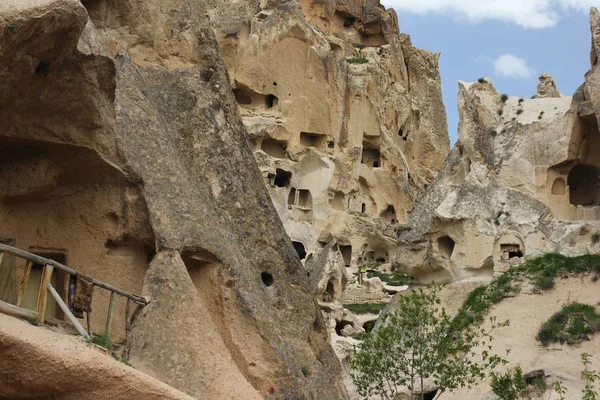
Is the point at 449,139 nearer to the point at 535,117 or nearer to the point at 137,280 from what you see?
the point at 535,117

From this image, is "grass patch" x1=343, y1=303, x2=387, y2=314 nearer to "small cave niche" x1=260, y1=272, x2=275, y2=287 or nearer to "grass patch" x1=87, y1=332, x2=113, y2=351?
"small cave niche" x1=260, y1=272, x2=275, y2=287

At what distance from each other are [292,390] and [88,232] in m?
3.55

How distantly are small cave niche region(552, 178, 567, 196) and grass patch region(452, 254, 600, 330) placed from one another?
3657mm

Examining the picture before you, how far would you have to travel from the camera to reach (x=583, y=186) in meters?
26.9

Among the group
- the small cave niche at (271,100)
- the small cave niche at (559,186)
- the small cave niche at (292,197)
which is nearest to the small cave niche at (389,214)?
the small cave niche at (292,197)

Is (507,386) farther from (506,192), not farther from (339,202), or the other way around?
(339,202)

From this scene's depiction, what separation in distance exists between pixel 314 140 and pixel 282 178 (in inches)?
127

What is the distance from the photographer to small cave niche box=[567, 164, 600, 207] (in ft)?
86.8

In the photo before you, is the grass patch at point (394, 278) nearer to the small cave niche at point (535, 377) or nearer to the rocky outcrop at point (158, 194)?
the small cave niche at point (535, 377)

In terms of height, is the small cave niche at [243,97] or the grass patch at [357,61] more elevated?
the grass patch at [357,61]

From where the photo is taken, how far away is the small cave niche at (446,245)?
78.0 feet

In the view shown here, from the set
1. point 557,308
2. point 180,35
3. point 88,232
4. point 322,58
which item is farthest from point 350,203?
point 88,232

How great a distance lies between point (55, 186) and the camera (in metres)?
11.4

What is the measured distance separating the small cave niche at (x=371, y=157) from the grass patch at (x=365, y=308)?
20.1 m
